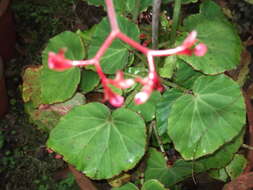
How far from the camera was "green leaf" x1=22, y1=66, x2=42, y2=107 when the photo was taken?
4.21 ft

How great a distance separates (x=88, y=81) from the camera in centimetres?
123

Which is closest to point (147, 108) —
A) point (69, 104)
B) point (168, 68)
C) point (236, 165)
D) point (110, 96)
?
point (168, 68)

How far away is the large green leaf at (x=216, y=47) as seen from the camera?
3.54ft

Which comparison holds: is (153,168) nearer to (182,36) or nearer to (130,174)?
(130,174)

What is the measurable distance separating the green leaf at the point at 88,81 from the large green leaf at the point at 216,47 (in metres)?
0.28

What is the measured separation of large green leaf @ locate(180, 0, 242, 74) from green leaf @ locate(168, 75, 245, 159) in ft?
0.14

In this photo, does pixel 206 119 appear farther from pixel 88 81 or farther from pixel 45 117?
pixel 45 117

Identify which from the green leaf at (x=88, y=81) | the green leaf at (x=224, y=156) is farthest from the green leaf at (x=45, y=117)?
the green leaf at (x=224, y=156)

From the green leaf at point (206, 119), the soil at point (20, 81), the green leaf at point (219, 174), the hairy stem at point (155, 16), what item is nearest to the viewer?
the hairy stem at point (155, 16)

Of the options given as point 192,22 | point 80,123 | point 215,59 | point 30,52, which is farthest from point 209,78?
point 30,52

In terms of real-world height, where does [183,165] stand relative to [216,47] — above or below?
below

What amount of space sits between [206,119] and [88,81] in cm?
37

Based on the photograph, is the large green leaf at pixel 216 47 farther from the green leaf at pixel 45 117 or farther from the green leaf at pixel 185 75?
the green leaf at pixel 45 117

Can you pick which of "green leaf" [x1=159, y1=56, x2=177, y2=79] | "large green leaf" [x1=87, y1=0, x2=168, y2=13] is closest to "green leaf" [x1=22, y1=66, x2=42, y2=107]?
"large green leaf" [x1=87, y1=0, x2=168, y2=13]
